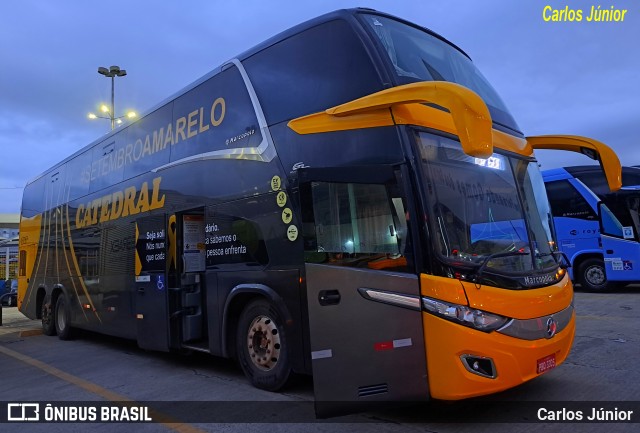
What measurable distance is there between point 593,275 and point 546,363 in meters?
11.6

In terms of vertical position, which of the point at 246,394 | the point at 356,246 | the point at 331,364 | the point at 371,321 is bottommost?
the point at 246,394

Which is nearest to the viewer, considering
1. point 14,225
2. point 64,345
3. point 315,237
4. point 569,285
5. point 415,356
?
point 415,356

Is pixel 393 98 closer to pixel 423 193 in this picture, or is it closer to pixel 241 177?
pixel 423 193

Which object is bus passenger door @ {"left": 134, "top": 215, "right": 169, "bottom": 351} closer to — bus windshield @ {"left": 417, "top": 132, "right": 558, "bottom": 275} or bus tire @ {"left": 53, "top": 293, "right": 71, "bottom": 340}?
bus tire @ {"left": 53, "top": 293, "right": 71, "bottom": 340}

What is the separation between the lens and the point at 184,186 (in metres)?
6.69

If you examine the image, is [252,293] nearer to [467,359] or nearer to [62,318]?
[467,359]

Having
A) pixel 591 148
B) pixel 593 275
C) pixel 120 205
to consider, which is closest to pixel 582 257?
pixel 593 275

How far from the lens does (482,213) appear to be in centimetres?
424

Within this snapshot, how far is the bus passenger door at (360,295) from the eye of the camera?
3.87 m

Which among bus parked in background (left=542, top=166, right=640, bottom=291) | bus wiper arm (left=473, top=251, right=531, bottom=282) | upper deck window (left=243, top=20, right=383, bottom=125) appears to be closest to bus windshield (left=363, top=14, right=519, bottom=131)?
upper deck window (left=243, top=20, right=383, bottom=125)

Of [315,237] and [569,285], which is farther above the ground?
[315,237]

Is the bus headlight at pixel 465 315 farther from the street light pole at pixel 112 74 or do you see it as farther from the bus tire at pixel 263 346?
the street light pole at pixel 112 74

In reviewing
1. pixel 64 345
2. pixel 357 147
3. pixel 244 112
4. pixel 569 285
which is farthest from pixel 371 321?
pixel 64 345

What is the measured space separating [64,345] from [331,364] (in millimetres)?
8165
